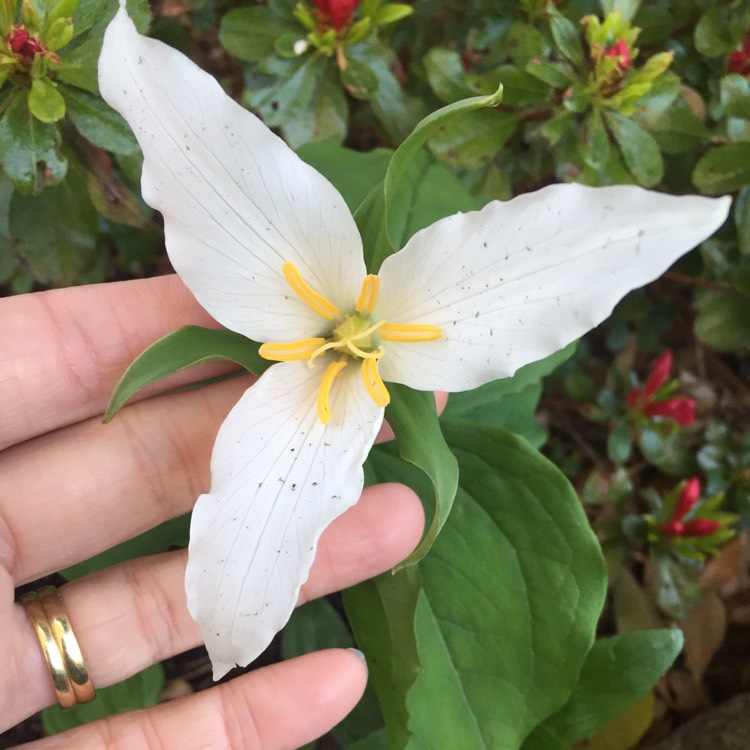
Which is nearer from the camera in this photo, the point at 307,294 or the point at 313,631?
the point at 307,294

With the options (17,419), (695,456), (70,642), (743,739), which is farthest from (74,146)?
(743,739)

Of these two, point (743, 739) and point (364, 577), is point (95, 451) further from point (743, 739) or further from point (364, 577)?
point (743, 739)

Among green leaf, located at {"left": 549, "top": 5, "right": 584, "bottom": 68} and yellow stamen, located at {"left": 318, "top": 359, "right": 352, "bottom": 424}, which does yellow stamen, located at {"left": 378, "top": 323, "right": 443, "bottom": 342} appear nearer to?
yellow stamen, located at {"left": 318, "top": 359, "right": 352, "bottom": 424}

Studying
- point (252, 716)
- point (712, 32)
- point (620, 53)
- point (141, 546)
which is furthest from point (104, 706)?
point (712, 32)

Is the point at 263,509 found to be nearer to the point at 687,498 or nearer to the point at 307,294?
the point at 307,294

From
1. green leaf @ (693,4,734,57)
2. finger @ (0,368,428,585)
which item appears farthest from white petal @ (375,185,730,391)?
green leaf @ (693,4,734,57)

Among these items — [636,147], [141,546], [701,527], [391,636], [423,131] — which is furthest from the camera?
[701,527]
